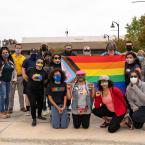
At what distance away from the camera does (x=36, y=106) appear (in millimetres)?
9492

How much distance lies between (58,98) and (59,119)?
1.56ft

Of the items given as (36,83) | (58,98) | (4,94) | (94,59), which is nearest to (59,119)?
(58,98)

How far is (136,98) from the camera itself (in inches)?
342

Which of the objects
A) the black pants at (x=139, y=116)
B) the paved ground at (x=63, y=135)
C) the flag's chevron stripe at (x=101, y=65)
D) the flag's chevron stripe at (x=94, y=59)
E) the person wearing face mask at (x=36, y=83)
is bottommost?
the paved ground at (x=63, y=135)

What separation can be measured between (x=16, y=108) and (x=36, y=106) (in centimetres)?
246

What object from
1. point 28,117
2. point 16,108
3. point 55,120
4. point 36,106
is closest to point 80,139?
point 55,120

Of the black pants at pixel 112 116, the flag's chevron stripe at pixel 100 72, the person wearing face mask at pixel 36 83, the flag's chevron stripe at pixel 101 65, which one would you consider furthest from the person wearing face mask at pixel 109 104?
the person wearing face mask at pixel 36 83

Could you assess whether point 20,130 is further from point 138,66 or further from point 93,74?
point 138,66

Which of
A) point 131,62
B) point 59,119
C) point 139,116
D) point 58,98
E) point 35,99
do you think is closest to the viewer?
point 139,116

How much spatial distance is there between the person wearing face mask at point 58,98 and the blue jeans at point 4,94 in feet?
4.50

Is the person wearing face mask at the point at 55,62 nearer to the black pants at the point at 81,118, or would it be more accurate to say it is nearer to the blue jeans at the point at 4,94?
the blue jeans at the point at 4,94

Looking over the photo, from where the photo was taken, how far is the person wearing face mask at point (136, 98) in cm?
852

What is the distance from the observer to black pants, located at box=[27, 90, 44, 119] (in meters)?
9.29

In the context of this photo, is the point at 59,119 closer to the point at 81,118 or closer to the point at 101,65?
the point at 81,118
